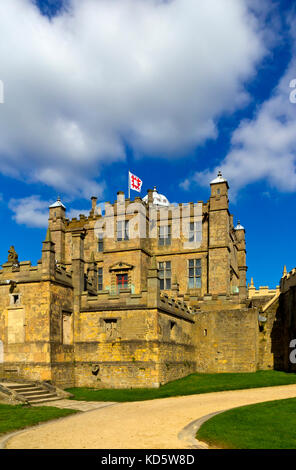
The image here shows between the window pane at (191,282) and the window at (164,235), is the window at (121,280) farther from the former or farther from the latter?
the window pane at (191,282)

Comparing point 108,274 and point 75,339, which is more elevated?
point 108,274

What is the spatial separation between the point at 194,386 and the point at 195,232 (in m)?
18.5

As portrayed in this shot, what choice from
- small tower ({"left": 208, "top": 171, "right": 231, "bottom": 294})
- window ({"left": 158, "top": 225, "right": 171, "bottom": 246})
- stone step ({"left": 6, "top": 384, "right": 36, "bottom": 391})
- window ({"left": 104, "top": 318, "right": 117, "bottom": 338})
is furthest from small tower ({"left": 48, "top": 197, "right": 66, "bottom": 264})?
stone step ({"left": 6, "top": 384, "right": 36, "bottom": 391})

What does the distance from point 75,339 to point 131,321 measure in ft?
14.2

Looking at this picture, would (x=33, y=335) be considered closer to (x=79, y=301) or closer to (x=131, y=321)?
(x=79, y=301)

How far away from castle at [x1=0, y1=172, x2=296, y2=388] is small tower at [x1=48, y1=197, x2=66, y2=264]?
0.11m

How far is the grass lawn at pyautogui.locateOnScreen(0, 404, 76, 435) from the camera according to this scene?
53.9 feet

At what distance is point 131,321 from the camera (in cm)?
2983

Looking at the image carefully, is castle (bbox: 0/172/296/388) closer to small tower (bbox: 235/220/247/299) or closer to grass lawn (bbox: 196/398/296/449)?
small tower (bbox: 235/220/247/299)
